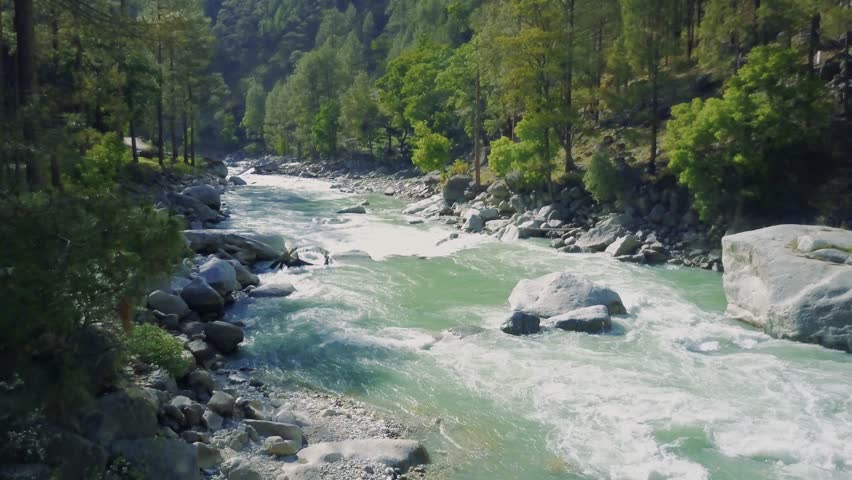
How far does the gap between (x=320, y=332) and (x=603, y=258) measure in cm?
1306

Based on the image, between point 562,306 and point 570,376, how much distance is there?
4.24m

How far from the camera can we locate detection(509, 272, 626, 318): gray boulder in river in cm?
1831

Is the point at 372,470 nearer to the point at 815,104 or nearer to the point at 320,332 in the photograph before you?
the point at 320,332

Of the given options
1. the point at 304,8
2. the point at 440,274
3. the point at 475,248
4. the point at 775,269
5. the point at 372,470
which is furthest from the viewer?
the point at 304,8

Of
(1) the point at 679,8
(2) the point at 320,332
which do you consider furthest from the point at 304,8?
(2) the point at 320,332

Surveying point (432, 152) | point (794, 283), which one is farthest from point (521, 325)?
point (432, 152)

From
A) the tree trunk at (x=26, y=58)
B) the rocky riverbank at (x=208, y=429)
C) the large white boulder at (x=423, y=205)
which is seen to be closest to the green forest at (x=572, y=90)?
the tree trunk at (x=26, y=58)

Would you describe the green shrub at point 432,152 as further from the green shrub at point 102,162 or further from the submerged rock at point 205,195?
the green shrub at point 102,162

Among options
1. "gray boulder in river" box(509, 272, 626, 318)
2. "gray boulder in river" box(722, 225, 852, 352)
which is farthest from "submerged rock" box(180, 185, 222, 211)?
"gray boulder in river" box(722, 225, 852, 352)

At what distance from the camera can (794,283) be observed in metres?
16.5

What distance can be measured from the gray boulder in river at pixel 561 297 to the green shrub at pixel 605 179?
1214 cm

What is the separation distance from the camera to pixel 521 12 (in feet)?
113

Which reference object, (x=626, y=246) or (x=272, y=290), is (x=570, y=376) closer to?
(x=272, y=290)

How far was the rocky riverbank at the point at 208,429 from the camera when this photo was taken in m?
8.57
